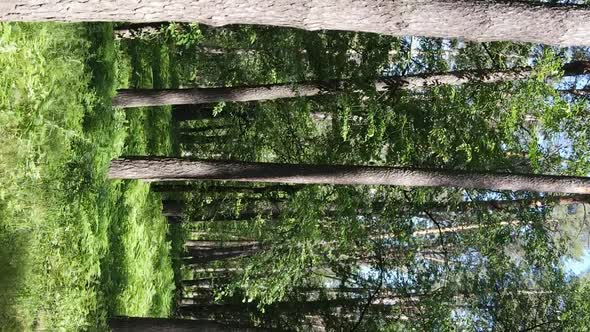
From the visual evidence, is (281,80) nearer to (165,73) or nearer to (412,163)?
(412,163)

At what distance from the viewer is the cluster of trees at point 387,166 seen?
881cm

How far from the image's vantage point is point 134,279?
11109 mm

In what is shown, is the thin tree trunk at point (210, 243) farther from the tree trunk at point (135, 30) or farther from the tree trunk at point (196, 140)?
the tree trunk at point (135, 30)

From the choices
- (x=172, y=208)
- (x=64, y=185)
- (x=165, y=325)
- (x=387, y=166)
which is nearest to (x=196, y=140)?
(x=172, y=208)

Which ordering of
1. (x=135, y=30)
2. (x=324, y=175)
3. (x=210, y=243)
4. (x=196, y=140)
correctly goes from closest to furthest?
(x=324, y=175), (x=135, y=30), (x=196, y=140), (x=210, y=243)

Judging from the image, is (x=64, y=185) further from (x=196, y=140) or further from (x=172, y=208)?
(x=196, y=140)

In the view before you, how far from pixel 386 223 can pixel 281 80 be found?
4.03 meters

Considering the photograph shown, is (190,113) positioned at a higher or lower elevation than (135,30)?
lower

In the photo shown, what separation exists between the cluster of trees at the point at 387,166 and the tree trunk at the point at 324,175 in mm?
21

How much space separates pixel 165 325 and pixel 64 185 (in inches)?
106

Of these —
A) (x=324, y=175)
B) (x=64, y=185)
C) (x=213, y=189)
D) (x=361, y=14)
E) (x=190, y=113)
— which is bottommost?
(x=213, y=189)

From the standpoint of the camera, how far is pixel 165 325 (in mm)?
8828

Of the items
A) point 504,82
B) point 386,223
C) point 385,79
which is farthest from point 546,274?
point 385,79

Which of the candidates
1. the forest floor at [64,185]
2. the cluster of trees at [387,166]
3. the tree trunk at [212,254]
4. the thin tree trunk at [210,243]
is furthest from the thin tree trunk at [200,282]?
the forest floor at [64,185]
